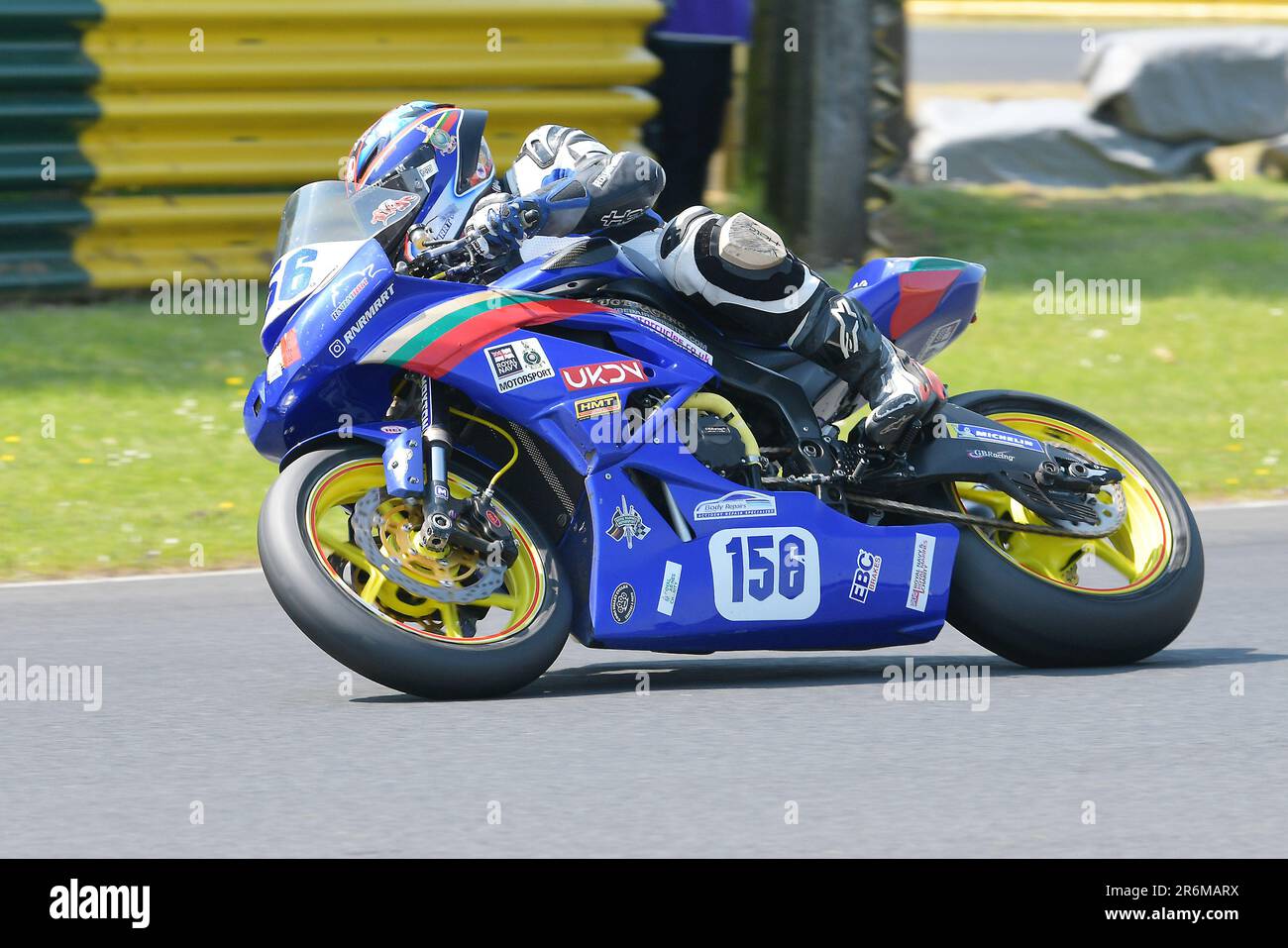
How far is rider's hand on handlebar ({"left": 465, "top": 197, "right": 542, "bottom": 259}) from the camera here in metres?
5.37

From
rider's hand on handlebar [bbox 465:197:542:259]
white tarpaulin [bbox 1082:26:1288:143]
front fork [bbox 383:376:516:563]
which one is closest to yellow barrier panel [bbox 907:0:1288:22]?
white tarpaulin [bbox 1082:26:1288:143]

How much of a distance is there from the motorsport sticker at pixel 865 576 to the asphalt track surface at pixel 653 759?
0.83 feet

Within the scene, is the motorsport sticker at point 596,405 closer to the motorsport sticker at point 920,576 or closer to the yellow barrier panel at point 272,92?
the motorsport sticker at point 920,576

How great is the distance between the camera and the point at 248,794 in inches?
181

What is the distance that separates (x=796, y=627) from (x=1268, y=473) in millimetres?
4568

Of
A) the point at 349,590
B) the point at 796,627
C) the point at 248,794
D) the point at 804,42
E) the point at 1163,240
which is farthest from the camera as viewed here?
the point at 1163,240

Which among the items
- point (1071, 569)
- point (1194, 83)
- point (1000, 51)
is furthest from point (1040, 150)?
point (1071, 569)

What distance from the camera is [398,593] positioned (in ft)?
18.0

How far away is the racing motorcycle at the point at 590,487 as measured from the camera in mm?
5355

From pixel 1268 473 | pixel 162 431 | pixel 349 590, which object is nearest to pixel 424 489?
pixel 349 590

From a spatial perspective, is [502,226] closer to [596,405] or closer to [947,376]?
[596,405]

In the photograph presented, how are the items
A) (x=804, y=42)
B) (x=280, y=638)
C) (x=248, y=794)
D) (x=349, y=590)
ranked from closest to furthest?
(x=248, y=794) < (x=349, y=590) < (x=280, y=638) < (x=804, y=42)

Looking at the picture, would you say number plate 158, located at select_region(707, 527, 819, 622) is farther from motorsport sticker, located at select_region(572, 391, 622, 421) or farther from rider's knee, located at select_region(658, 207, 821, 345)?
rider's knee, located at select_region(658, 207, 821, 345)

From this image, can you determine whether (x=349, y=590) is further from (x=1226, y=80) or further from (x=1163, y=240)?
(x=1226, y=80)
